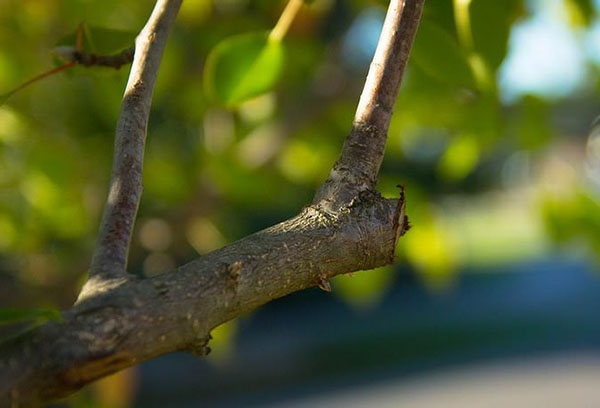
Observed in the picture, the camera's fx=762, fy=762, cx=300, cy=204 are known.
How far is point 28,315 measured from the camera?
0.31 m

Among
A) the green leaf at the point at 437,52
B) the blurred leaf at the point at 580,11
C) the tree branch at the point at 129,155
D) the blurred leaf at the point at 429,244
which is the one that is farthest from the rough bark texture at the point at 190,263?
the blurred leaf at the point at 429,244

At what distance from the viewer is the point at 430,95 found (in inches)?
34.7

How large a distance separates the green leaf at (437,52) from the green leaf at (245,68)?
5.3 inches

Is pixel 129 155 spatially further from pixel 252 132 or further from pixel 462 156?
pixel 252 132

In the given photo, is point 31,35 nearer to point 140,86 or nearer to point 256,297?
point 140,86

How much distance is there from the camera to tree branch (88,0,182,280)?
1.13 ft

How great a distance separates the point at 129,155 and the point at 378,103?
0.44ft

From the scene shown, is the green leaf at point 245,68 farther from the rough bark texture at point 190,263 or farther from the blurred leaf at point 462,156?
the blurred leaf at point 462,156

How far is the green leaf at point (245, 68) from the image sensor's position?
0.64m

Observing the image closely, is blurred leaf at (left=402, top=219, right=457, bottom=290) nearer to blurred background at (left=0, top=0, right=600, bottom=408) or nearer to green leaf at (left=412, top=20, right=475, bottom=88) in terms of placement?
blurred background at (left=0, top=0, right=600, bottom=408)

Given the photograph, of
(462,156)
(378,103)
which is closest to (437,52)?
(378,103)

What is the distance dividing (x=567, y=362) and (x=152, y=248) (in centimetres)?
463

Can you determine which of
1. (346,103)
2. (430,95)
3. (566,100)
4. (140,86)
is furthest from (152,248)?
(140,86)

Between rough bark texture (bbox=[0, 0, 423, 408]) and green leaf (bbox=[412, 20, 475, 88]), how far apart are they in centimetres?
14
